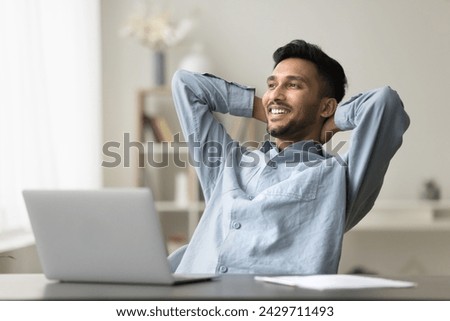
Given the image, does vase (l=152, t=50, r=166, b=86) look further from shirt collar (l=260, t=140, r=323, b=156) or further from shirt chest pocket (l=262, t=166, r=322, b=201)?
shirt chest pocket (l=262, t=166, r=322, b=201)

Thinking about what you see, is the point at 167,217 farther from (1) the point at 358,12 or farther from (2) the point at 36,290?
(2) the point at 36,290

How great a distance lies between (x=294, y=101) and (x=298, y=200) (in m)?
0.30

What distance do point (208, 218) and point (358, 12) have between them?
3447 mm

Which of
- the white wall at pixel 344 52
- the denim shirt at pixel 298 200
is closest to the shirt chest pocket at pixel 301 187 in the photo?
the denim shirt at pixel 298 200

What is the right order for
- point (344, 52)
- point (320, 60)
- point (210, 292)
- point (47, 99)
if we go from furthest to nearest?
1. point (344, 52)
2. point (47, 99)
3. point (320, 60)
4. point (210, 292)

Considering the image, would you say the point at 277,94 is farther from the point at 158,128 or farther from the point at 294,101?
the point at 158,128

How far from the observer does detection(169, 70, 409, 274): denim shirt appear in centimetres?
171

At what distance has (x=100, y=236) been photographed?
124cm

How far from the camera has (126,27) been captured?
495 centimetres

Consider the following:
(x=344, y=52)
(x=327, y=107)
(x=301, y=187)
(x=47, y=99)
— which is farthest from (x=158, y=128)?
(x=301, y=187)

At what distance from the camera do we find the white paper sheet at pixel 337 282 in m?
1.18

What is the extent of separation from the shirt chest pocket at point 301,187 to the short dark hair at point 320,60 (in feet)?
0.99

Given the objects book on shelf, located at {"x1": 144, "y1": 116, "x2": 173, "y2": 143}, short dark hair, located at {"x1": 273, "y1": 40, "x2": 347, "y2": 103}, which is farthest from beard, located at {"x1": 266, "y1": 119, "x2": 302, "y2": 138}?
book on shelf, located at {"x1": 144, "y1": 116, "x2": 173, "y2": 143}

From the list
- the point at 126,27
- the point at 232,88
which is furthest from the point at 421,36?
the point at 232,88
